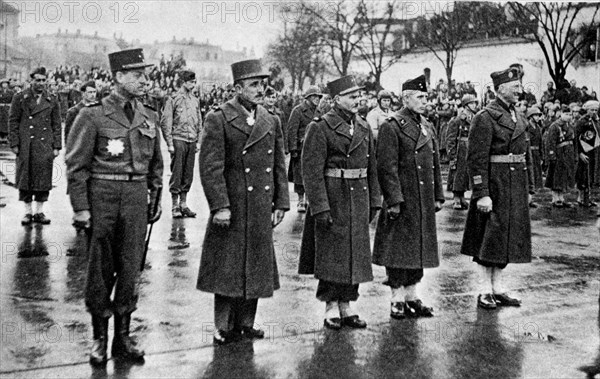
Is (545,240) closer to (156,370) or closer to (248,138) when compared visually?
(248,138)

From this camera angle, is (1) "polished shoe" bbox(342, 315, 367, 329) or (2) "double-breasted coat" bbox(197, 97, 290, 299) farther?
(1) "polished shoe" bbox(342, 315, 367, 329)

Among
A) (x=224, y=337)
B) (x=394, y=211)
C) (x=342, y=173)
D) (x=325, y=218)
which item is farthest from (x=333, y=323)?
(x=342, y=173)

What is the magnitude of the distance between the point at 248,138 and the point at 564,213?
397 inches

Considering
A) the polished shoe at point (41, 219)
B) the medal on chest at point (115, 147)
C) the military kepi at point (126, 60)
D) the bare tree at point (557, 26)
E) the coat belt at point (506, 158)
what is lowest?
the polished shoe at point (41, 219)

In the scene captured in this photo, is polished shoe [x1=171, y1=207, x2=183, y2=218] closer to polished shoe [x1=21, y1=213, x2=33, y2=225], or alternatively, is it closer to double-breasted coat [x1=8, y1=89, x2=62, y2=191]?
double-breasted coat [x1=8, y1=89, x2=62, y2=191]

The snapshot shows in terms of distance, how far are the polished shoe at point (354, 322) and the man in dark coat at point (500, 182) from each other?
1.46 meters

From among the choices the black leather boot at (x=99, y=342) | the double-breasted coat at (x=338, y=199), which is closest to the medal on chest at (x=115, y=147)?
the black leather boot at (x=99, y=342)

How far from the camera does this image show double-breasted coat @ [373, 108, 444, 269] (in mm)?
6816

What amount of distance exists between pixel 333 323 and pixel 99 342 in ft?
6.52

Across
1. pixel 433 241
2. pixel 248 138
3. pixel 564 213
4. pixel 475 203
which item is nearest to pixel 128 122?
pixel 248 138

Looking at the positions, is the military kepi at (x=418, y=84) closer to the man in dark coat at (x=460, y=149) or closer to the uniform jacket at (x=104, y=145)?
the uniform jacket at (x=104, y=145)

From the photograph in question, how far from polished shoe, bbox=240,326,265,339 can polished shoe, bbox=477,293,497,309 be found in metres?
2.34

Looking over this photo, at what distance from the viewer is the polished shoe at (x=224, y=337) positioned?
5844 mm

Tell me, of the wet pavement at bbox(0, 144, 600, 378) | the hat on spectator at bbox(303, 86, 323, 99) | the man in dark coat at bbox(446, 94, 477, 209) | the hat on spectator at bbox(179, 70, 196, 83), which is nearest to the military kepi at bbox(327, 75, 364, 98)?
the wet pavement at bbox(0, 144, 600, 378)
